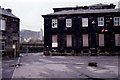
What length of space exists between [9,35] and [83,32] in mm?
13068

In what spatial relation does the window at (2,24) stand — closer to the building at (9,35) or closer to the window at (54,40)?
the building at (9,35)

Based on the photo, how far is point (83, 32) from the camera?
2359 centimetres

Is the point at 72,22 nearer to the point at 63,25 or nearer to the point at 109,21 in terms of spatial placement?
the point at 63,25

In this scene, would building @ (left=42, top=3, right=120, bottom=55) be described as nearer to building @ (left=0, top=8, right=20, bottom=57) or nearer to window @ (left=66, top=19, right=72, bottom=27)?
window @ (left=66, top=19, right=72, bottom=27)

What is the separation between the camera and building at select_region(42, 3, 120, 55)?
22.9 metres

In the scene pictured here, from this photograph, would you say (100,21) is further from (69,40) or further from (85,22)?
(69,40)

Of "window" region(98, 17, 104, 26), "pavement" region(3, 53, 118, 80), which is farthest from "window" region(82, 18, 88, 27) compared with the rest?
"pavement" region(3, 53, 118, 80)

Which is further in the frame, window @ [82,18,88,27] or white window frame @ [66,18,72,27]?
white window frame @ [66,18,72,27]

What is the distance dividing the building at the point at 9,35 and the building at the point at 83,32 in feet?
17.9

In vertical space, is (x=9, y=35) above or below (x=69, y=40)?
above

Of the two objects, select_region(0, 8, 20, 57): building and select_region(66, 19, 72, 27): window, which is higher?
select_region(66, 19, 72, 27): window

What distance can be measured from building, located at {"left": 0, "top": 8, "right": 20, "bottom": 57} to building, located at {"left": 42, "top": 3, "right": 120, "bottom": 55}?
5.46 metres

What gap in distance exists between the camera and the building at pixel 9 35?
20031 millimetres

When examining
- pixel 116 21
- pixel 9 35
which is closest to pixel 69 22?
pixel 116 21
